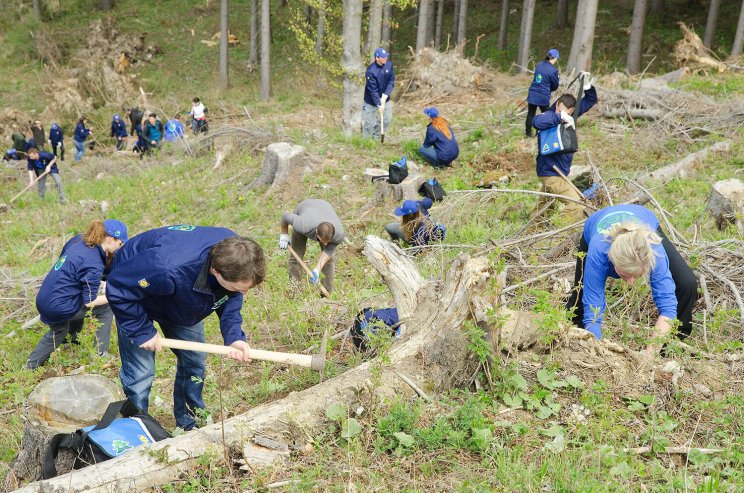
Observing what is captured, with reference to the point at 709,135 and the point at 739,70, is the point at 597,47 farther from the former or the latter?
the point at 709,135

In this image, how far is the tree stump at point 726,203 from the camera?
244 inches

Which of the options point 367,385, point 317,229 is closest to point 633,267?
point 367,385

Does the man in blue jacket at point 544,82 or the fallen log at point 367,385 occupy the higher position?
the man in blue jacket at point 544,82

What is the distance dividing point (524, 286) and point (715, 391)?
1.54 metres

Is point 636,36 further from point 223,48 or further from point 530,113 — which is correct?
point 223,48

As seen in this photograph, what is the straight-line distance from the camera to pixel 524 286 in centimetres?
478

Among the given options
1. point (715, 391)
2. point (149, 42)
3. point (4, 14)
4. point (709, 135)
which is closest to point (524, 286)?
point (715, 391)

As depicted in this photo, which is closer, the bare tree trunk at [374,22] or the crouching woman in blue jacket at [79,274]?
the crouching woman in blue jacket at [79,274]

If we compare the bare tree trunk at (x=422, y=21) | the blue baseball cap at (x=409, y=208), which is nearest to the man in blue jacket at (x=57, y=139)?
the bare tree trunk at (x=422, y=21)

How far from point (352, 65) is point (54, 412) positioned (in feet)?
32.6

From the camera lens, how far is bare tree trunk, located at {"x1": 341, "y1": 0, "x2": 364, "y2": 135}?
12.3 meters

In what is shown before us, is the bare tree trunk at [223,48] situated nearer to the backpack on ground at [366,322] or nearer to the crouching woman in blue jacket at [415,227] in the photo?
the crouching woman in blue jacket at [415,227]

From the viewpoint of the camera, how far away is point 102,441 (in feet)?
11.0

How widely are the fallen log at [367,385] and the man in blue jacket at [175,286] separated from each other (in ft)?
1.62
